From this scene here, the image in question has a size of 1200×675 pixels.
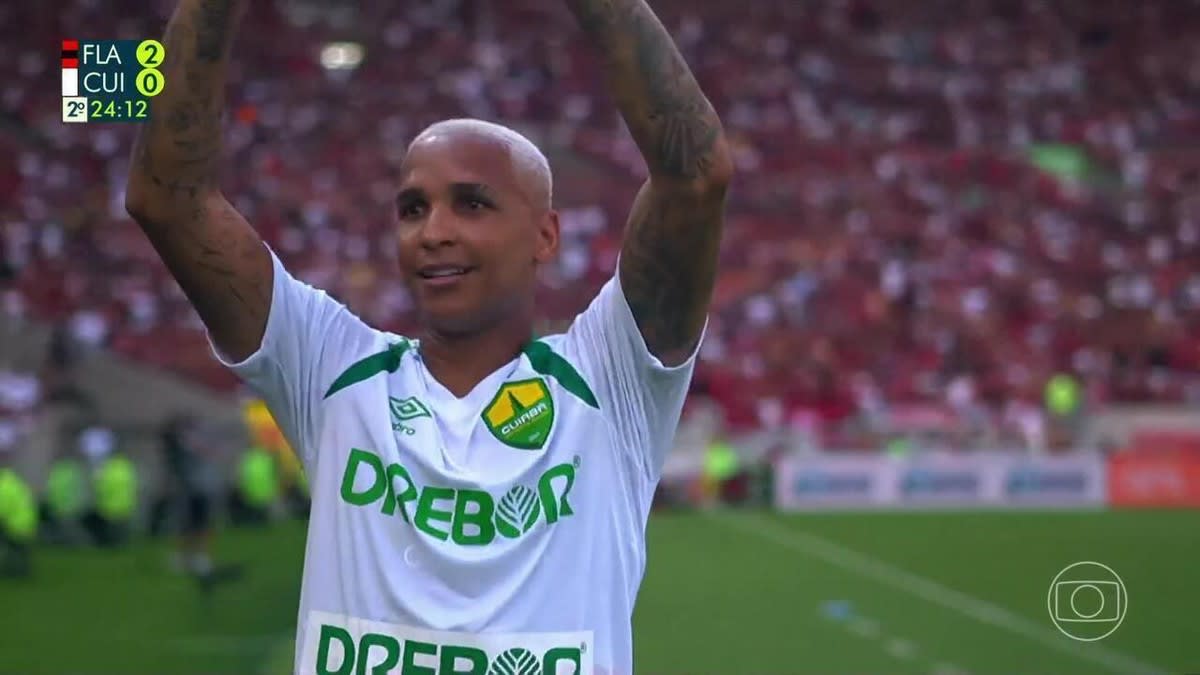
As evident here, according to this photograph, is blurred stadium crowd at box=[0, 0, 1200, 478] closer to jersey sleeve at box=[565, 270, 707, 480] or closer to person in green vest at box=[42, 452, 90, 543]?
person in green vest at box=[42, 452, 90, 543]

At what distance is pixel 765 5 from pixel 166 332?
11.8 m

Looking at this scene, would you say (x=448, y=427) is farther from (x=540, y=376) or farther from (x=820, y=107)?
(x=820, y=107)

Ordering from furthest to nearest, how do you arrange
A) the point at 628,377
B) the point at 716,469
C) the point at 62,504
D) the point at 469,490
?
the point at 716,469, the point at 62,504, the point at 628,377, the point at 469,490

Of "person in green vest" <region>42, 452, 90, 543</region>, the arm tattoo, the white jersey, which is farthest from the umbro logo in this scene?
"person in green vest" <region>42, 452, 90, 543</region>

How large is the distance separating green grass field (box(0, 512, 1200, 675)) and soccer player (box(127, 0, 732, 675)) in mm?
5393

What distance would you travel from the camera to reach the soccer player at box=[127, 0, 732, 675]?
207 cm

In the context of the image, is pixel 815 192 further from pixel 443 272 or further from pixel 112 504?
pixel 443 272

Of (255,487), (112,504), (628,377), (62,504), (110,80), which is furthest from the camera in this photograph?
(255,487)

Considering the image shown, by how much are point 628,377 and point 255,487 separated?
1223 centimetres

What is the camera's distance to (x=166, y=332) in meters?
16.9

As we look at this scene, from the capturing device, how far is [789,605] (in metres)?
10.3

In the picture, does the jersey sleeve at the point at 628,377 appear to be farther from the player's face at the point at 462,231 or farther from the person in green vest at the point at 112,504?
the person in green vest at the point at 112,504

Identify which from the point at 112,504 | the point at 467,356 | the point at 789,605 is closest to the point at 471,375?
the point at 467,356

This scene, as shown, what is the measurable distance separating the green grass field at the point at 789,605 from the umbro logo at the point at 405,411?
5421 mm
